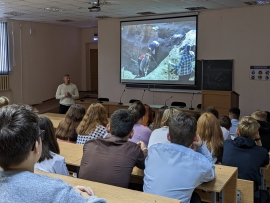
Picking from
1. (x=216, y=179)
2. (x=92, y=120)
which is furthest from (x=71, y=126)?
(x=216, y=179)

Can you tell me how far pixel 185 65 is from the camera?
8.38 metres

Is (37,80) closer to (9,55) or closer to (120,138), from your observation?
(9,55)

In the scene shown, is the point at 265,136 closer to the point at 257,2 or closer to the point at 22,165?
the point at 22,165

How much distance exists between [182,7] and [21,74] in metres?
5.61

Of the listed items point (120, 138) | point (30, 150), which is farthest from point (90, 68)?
point (30, 150)

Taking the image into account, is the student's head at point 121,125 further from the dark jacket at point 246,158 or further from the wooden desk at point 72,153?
the dark jacket at point 246,158

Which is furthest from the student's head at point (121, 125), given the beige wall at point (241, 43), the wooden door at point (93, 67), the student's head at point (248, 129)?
the wooden door at point (93, 67)

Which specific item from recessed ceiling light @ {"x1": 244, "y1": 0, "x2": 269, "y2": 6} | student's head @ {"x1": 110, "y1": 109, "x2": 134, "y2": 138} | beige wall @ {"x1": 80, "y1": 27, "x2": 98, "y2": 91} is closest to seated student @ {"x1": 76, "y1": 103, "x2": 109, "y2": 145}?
student's head @ {"x1": 110, "y1": 109, "x2": 134, "y2": 138}

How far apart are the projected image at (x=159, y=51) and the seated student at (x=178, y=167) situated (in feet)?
20.7

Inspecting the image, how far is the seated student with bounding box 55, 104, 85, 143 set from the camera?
374cm

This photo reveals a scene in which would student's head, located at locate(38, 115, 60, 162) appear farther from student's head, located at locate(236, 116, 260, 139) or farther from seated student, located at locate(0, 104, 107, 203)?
student's head, located at locate(236, 116, 260, 139)

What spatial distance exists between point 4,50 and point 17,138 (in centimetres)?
931

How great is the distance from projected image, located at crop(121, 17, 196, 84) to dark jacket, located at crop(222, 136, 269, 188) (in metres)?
5.53

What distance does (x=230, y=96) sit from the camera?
23.4 ft
